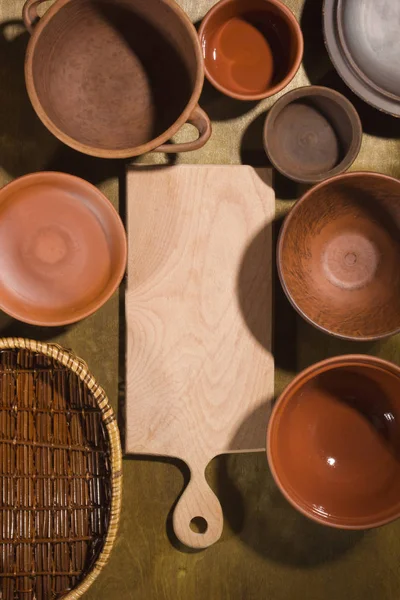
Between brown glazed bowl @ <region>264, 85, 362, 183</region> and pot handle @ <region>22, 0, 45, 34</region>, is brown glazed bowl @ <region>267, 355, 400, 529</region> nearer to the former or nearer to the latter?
brown glazed bowl @ <region>264, 85, 362, 183</region>

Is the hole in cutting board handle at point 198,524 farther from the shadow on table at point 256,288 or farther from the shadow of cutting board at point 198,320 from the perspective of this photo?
the shadow on table at point 256,288

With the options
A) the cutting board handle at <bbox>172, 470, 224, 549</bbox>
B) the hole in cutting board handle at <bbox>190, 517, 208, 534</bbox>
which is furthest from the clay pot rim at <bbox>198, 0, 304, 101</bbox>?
the hole in cutting board handle at <bbox>190, 517, 208, 534</bbox>

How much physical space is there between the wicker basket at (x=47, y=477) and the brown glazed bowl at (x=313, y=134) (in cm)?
60

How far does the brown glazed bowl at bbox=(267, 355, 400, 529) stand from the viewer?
1149mm

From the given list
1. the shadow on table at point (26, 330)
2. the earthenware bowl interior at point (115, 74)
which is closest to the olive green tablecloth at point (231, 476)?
the shadow on table at point (26, 330)

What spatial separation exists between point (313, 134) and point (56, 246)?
1.84 feet

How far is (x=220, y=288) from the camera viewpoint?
1217 millimetres

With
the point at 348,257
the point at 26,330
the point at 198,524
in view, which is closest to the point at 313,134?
the point at 348,257

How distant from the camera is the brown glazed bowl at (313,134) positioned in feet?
3.92

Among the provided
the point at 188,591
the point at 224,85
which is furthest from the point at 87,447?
the point at 224,85

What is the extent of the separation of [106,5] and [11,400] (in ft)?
2.51

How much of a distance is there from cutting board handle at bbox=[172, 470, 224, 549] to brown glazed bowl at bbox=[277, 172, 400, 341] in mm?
394

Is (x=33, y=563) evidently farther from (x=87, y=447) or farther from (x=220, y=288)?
(x=220, y=288)

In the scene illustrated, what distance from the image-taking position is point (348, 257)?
1.25m
